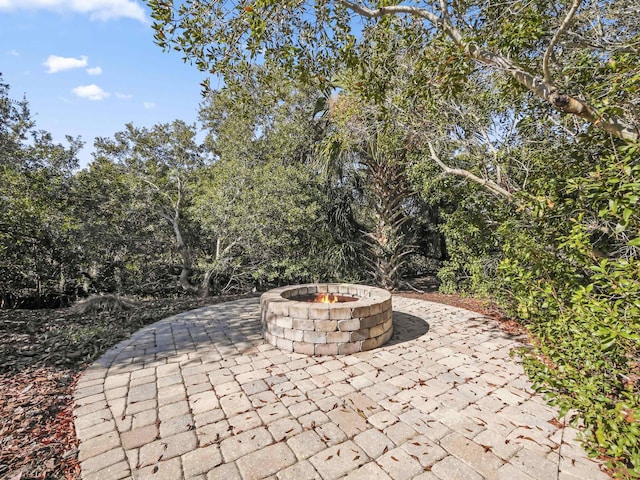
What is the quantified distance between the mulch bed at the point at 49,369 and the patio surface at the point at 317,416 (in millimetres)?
167

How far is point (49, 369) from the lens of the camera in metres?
3.90

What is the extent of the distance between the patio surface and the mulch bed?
0.17 metres

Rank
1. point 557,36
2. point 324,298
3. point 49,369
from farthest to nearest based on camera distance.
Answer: point 324,298, point 49,369, point 557,36

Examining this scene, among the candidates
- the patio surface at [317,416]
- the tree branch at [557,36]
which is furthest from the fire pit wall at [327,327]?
the tree branch at [557,36]

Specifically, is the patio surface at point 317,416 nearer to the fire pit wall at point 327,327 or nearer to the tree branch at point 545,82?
the fire pit wall at point 327,327

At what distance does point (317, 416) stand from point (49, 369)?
3.77 meters

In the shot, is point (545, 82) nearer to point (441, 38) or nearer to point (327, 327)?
point (441, 38)

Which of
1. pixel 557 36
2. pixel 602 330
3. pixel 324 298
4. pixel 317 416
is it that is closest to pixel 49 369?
pixel 317 416

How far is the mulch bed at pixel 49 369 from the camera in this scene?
7.80ft

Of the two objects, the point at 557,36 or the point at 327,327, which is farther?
the point at 327,327

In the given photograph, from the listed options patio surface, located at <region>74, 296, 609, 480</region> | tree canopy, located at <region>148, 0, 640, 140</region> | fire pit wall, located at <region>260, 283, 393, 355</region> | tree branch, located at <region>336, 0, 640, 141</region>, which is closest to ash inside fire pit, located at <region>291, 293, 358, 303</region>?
fire pit wall, located at <region>260, 283, 393, 355</region>

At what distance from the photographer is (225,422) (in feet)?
9.27

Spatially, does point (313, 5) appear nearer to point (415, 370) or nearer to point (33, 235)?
point (415, 370)

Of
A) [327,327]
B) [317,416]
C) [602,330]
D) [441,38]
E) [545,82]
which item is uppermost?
[441,38]
